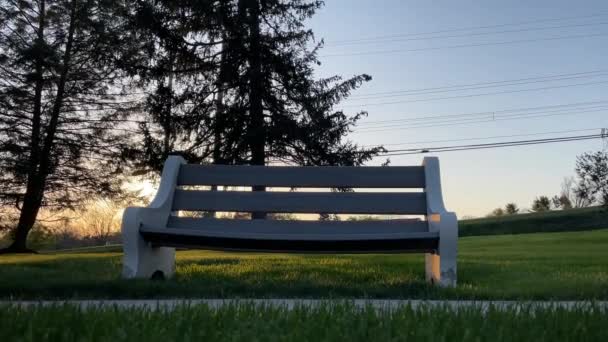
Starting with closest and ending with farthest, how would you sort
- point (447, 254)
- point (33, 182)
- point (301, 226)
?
point (447, 254) → point (301, 226) → point (33, 182)

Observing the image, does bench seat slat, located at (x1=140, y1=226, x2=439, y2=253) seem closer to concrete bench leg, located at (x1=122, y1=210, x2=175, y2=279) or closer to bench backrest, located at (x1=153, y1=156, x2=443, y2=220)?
concrete bench leg, located at (x1=122, y1=210, x2=175, y2=279)

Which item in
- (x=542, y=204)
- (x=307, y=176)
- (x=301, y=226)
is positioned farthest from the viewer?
(x=542, y=204)

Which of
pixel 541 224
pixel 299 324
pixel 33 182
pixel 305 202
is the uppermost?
pixel 33 182

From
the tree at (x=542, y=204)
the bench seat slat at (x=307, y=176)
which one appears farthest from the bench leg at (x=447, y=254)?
the tree at (x=542, y=204)

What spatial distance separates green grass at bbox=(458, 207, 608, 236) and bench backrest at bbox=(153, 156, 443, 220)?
3182 cm

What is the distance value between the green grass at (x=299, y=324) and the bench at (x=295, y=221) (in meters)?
1.79

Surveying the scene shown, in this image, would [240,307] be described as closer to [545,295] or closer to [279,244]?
[279,244]

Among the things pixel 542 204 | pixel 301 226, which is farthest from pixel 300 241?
pixel 542 204

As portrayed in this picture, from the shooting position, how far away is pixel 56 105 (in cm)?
2330

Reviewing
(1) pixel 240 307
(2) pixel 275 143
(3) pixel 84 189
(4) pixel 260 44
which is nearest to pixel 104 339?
(1) pixel 240 307

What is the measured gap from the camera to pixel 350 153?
687 inches

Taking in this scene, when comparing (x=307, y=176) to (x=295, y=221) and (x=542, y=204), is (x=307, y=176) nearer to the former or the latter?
(x=295, y=221)

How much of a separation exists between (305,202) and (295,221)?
8.4 inches

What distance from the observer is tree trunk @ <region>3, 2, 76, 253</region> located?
21734 mm
